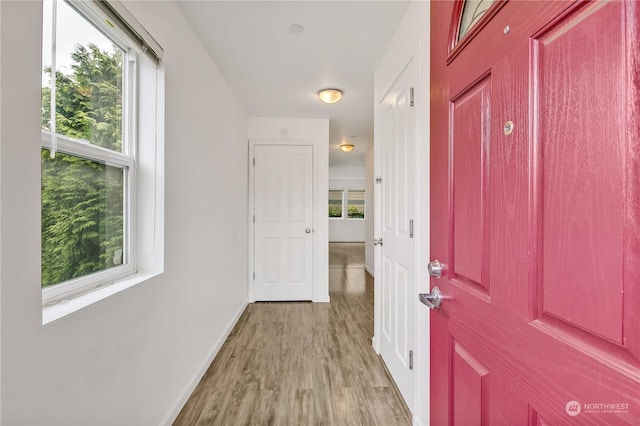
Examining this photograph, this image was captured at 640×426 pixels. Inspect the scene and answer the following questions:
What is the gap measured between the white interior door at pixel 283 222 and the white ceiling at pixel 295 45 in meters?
0.71

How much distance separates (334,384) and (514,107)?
1.91 metres

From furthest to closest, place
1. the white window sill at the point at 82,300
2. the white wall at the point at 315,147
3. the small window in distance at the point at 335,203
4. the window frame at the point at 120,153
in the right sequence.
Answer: the small window in distance at the point at 335,203, the white wall at the point at 315,147, the window frame at the point at 120,153, the white window sill at the point at 82,300

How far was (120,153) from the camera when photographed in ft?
4.12

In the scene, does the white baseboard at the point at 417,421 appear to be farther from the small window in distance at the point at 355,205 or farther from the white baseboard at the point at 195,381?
the small window in distance at the point at 355,205

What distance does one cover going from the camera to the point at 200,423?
59.1 inches

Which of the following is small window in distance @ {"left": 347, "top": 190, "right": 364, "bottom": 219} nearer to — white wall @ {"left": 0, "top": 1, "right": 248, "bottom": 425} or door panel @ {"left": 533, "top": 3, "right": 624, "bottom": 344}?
white wall @ {"left": 0, "top": 1, "right": 248, "bottom": 425}

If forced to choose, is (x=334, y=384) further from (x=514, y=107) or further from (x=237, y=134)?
(x=237, y=134)

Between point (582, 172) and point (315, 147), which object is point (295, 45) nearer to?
point (315, 147)

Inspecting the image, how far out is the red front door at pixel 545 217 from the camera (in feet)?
1.31

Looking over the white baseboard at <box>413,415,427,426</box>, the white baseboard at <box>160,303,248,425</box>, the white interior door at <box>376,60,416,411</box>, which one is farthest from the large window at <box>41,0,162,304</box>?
the white baseboard at <box>413,415,427,426</box>

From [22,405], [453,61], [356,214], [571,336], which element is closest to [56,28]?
[22,405]

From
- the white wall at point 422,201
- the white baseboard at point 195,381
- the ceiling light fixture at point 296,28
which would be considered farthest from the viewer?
the ceiling light fixture at point 296,28

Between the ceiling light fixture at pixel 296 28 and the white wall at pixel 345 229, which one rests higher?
the ceiling light fixture at pixel 296 28

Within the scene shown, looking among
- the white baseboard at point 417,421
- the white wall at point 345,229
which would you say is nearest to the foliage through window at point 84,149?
the white baseboard at point 417,421
